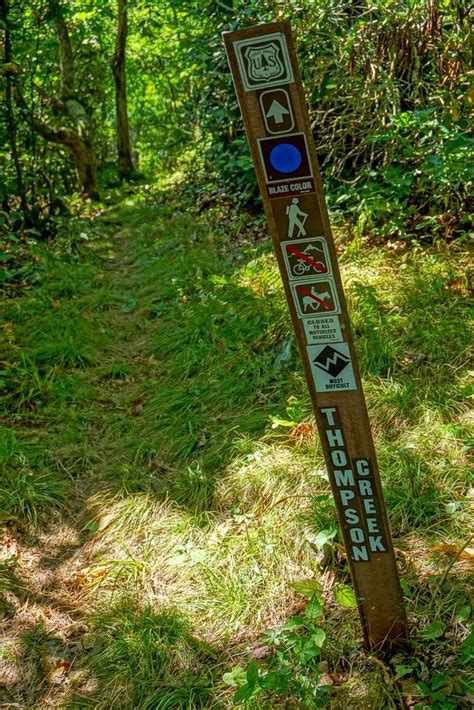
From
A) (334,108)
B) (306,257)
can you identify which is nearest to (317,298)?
(306,257)

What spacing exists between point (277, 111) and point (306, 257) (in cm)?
42

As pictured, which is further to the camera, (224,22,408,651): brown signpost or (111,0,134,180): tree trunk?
(111,0,134,180): tree trunk

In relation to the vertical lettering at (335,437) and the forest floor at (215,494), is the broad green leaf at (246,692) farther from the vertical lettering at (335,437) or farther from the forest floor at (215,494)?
the vertical lettering at (335,437)

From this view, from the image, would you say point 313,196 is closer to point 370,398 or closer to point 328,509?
point 328,509

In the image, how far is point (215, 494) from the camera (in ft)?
11.2

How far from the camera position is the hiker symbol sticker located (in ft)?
6.04

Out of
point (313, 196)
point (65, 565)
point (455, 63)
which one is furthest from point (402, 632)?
point (455, 63)

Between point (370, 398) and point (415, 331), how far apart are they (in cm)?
75

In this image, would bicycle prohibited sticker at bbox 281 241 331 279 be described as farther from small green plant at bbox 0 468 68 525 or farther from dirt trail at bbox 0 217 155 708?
small green plant at bbox 0 468 68 525

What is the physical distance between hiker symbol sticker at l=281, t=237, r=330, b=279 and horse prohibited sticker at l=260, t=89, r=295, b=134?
0.33 meters

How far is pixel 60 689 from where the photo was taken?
8.53ft

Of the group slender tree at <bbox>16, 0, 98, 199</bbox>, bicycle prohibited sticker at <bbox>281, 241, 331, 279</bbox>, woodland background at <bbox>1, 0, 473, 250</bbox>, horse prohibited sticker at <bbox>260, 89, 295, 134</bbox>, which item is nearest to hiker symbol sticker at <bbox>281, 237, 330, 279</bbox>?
bicycle prohibited sticker at <bbox>281, 241, 331, 279</bbox>

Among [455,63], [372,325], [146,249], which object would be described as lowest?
[372,325]

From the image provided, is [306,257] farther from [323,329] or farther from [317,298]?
[323,329]
